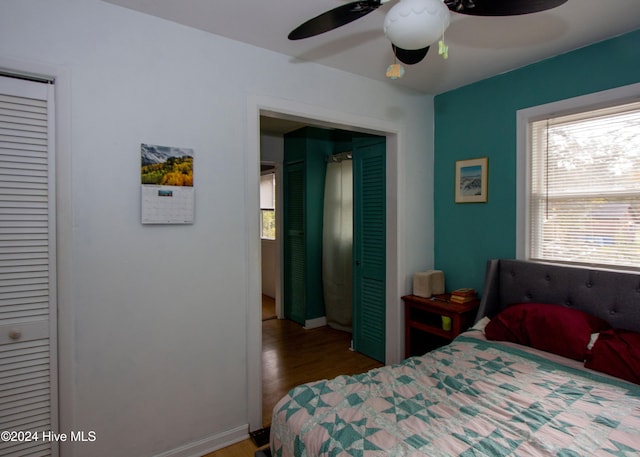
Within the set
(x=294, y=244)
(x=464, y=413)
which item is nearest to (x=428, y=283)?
(x=464, y=413)

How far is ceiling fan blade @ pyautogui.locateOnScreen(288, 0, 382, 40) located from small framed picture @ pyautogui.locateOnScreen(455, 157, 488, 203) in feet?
6.59

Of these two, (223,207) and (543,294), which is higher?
(223,207)

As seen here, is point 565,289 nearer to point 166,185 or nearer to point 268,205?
point 166,185

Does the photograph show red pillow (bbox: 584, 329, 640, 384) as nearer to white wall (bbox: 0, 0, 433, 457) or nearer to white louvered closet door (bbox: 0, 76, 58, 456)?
white wall (bbox: 0, 0, 433, 457)

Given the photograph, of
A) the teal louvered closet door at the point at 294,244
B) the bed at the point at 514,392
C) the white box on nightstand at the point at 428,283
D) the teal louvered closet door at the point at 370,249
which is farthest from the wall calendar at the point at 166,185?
the teal louvered closet door at the point at 294,244

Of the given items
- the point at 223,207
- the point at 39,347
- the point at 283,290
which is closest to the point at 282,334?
the point at 283,290

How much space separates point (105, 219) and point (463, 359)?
210 cm

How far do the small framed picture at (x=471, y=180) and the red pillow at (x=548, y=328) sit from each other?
A: 100 cm

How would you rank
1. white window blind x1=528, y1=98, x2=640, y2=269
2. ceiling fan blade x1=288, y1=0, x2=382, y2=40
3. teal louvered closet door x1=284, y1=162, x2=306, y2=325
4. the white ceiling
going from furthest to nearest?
teal louvered closet door x1=284, y1=162, x2=306, y2=325 < white window blind x1=528, y1=98, x2=640, y2=269 < the white ceiling < ceiling fan blade x1=288, y1=0, x2=382, y2=40

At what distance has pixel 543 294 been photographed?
2.42 metres

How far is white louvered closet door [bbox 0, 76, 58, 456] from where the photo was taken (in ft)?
5.40

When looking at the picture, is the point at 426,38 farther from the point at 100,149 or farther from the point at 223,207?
the point at 100,149

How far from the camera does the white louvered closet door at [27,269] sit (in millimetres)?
1646

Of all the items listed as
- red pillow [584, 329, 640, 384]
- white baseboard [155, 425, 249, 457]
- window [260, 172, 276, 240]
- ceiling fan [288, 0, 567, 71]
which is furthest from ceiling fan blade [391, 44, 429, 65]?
window [260, 172, 276, 240]
